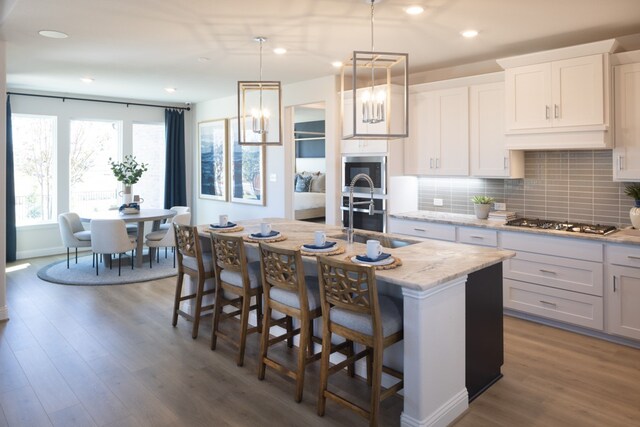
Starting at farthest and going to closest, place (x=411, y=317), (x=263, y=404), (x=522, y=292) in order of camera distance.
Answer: (x=522, y=292), (x=263, y=404), (x=411, y=317)

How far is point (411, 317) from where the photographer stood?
236cm

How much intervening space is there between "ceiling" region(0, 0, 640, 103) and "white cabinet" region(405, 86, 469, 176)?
0.42m

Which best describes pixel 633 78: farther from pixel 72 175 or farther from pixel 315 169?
pixel 72 175

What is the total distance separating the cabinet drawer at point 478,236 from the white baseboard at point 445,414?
1.96m

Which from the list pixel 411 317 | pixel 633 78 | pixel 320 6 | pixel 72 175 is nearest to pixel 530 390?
pixel 411 317

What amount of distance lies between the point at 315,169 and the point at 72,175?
13.8ft

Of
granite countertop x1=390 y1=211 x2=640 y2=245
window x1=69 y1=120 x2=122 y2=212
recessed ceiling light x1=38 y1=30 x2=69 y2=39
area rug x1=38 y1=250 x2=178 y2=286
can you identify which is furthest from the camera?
window x1=69 y1=120 x2=122 y2=212

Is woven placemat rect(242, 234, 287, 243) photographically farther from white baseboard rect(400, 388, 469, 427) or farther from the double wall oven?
the double wall oven

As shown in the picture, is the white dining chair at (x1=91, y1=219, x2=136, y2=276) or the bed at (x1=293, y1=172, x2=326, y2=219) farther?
the bed at (x1=293, y1=172, x2=326, y2=219)

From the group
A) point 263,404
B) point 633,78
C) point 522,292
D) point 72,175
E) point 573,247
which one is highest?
point 633,78

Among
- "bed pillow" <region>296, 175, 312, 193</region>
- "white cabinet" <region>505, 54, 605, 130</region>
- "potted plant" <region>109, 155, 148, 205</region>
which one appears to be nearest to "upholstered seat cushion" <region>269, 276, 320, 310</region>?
"white cabinet" <region>505, 54, 605, 130</region>

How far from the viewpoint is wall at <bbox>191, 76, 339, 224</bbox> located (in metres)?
5.74

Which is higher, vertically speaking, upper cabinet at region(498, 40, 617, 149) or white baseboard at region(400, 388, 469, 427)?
upper cabinet at region(498, 40, 617, 149)

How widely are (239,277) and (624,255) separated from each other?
9.81 feet
